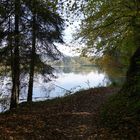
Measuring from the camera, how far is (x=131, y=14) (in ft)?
46.0

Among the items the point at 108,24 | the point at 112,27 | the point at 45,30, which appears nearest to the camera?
the point at 108,24

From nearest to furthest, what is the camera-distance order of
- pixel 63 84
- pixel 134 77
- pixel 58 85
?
1. pixel 134 77
2. pixel 58 85
3. pixel 63 84

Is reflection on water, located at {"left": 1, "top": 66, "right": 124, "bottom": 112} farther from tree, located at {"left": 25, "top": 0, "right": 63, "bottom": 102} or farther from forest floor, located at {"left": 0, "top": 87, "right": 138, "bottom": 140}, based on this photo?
forest floor, located at {"left": 0, "top": 87, "right": 138, "bottom": 140}

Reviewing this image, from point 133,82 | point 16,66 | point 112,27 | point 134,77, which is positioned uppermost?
point 112,27

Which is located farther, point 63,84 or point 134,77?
point 63,84

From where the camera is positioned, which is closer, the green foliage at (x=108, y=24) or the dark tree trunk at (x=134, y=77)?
the dark tree trunk at (x=134, y=77)

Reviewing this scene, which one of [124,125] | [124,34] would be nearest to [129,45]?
[124,34]

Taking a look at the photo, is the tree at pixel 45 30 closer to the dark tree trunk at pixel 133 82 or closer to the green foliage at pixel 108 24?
the green foliage at pixel 108 24

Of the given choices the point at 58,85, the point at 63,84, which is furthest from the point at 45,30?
the point at 63,84

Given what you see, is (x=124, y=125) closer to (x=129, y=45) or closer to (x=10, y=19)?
(x=129, y=45)

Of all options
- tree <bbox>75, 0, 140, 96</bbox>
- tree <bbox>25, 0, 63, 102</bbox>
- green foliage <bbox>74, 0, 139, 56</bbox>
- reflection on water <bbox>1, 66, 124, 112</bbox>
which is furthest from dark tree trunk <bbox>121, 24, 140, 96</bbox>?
reflection on water <bbox>1, 66, 124, 112</bbox>

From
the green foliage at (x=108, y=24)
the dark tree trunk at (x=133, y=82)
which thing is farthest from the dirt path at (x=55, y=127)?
the green foliage at (x=108, y=24)

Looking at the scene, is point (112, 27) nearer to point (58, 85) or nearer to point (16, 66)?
point (16, 66)

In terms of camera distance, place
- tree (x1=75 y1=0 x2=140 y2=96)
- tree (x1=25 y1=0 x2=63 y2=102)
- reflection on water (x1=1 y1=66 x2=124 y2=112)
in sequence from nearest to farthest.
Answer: tree (x1=75 y1=0 x2=140 y2=96)
tree (x1=25 y1=0 x2=63 y2=102)
reflection on water (x1=1 y1=66 x2=124 y2=112)
